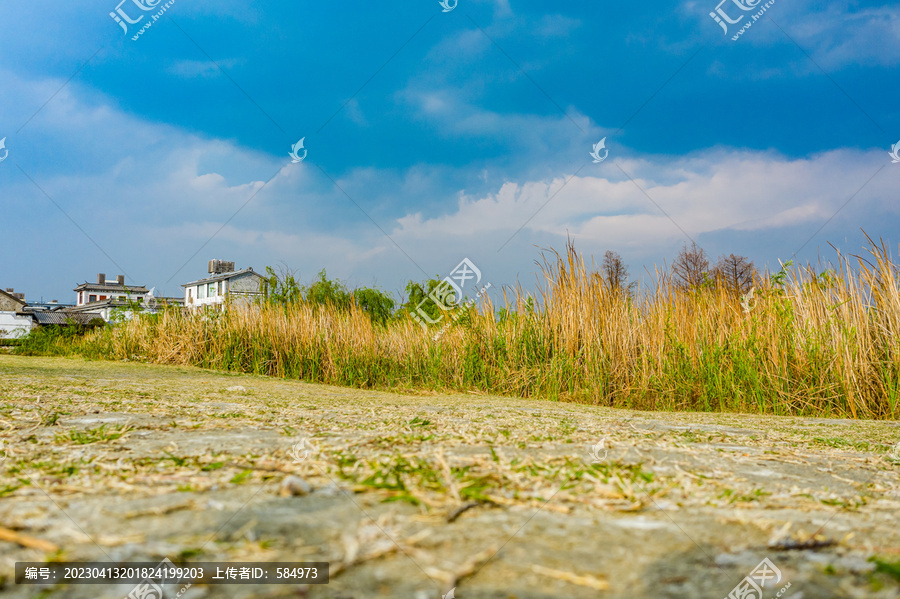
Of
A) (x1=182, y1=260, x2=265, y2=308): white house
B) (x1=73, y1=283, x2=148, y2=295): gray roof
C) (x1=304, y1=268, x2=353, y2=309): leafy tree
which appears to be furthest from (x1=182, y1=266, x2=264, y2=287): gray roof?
(x1=304, y1=268, x2=353, y2=309): leafy tree

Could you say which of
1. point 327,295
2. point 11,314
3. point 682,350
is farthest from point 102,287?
point 682,350

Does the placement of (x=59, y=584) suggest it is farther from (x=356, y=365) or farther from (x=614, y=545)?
(x=356, y=365)

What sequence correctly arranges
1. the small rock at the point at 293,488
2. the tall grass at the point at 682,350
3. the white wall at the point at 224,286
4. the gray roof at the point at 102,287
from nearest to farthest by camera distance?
the small rock at the point at 293,488 < the tall grass at the point at 682,350 < the white wall at the point at 224,286 < the gray roof at the point at 102,287

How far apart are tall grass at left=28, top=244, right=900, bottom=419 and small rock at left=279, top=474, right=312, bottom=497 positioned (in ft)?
14.7

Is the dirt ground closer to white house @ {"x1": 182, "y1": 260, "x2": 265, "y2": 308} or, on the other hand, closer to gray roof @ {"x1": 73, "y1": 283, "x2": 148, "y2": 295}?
white house @ {"x1": 182, "y1": 260, "x2": 265, "y2": 308}

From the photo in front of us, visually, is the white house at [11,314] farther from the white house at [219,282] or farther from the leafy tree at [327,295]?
the leafy tree at [327,295]

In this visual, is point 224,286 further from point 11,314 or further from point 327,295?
point 327,295

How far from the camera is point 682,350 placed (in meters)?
5.10

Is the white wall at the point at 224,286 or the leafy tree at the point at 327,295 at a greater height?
the white wall at the point at 224,286

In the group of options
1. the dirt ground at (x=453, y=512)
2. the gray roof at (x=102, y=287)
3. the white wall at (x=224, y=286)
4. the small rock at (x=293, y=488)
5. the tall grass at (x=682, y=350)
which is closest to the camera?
the dirt ground at (x=453, y=512)

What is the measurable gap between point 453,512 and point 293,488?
0.34 metres

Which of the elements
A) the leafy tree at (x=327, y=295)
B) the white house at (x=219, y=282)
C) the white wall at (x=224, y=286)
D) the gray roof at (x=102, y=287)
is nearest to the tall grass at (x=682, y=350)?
the leafy tree at (x=327, y=295)

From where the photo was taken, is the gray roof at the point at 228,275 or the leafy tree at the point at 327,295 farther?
the gray roof at the point at 228,275

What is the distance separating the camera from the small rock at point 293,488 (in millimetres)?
1123
